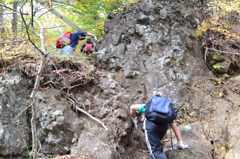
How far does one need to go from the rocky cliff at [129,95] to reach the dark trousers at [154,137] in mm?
481

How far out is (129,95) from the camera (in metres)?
5.55

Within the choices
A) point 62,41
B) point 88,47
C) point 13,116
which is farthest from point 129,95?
point 13,116

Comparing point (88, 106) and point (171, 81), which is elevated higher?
point (171, 81)

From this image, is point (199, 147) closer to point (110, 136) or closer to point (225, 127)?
point (225, 127)

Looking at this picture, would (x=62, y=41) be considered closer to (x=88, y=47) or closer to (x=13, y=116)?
(x=88, y=47)

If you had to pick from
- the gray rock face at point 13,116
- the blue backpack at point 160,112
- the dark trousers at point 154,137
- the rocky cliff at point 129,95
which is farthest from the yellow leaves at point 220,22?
the gray rock face at point 13,116

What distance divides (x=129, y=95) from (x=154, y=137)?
1.80m

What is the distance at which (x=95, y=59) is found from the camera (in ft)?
22.2

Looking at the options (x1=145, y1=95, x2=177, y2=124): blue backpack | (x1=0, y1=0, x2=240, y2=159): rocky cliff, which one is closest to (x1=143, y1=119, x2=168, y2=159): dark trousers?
(x1=145, y1=95, x2=177, y2=124): blue backpack

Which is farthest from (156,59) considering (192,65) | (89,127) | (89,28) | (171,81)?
(89,28)

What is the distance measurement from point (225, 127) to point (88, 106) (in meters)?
3.83

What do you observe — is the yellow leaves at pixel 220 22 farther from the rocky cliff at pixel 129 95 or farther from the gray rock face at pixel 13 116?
the gray rock face at pixel 13 116

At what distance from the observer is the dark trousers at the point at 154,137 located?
3891 mm

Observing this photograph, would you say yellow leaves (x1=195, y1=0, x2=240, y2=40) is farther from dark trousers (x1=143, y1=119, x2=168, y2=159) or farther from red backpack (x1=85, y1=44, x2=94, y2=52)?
dark trousers (x1=143, y1=119, x2=168, y2=159)
